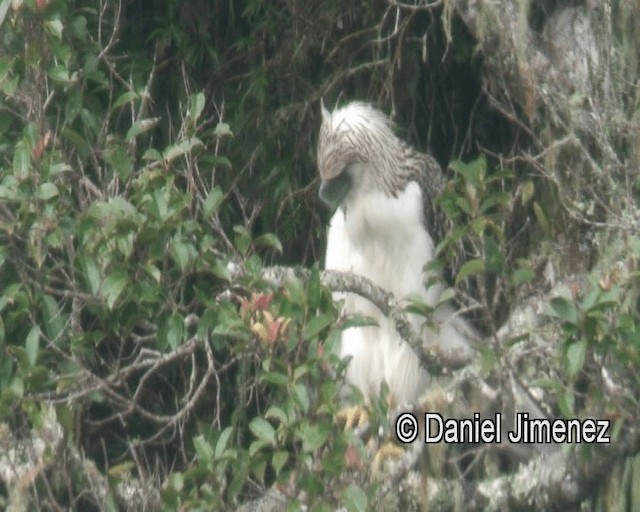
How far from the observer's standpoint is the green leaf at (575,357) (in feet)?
11.2

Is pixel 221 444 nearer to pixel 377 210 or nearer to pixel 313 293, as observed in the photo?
pixel 313 293

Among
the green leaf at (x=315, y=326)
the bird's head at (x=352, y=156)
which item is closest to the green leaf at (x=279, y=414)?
the green leaf at (x=315, y=326)

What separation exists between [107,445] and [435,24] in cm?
182

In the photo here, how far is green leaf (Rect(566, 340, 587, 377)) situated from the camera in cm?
340

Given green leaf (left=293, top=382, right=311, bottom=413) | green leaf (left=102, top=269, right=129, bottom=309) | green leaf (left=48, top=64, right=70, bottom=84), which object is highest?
green leaf (left=48, top=64, right=70, bottom=84)

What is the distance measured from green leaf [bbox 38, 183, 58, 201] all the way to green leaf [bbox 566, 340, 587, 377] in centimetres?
132

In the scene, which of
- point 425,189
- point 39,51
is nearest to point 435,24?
point 425,189

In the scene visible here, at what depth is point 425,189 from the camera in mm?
4922

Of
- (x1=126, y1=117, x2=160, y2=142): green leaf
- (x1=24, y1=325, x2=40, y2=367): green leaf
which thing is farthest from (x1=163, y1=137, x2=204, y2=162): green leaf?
(x1=24, y1=325, x2=40, y2=367): green leaf

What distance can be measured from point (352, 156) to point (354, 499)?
1.51m

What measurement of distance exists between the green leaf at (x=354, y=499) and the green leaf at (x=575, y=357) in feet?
1.78

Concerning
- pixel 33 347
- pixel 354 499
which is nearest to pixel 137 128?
pixel 33 347

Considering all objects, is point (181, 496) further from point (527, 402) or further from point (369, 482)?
point (527, 402)

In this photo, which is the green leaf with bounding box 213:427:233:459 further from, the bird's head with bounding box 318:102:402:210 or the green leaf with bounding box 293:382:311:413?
the bird's head with bounding box 318:102:402:210
